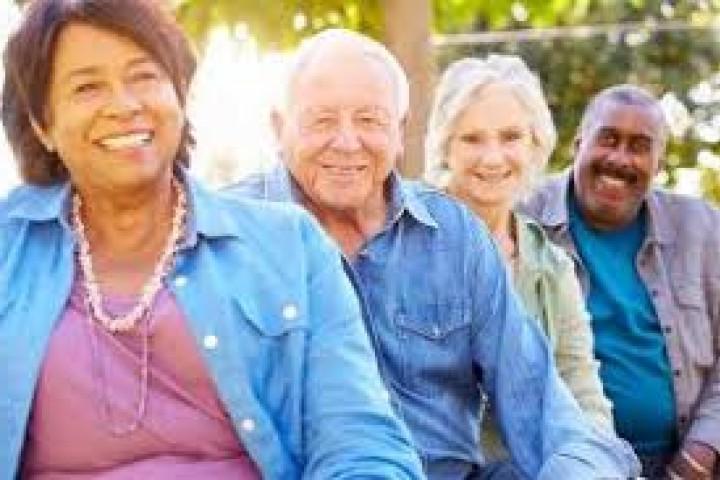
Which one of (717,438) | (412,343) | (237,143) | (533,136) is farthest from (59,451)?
(237,143)

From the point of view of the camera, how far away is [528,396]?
3.12 metres

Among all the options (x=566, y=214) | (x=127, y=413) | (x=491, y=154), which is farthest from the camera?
(x=566, y=214)

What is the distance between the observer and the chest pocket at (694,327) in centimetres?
415

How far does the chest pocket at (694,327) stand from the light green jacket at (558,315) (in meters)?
0.56

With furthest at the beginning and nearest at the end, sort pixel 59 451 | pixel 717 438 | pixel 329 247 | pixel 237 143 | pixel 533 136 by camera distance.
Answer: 1. pixel 237 143
2. pixel 717 438
3. pixel 533 136
4. pixel 329 247
5. pixel 59 451

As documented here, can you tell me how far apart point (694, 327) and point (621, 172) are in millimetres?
428

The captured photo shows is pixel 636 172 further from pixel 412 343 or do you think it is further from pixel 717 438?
pixel 412 343

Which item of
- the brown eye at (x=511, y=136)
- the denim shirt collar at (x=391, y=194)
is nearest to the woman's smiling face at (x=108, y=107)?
the denim shirt collar at (x=391, y=194)

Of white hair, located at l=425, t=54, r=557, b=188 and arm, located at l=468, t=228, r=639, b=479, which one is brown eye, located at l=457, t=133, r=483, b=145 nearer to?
white hair, located at l=425, t=54, r=557, b=188

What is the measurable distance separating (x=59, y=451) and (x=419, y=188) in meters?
0.97

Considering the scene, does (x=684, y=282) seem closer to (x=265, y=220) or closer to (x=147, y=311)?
(x=265, y=220)

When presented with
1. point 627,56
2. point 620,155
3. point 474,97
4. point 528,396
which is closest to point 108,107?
point 528,396

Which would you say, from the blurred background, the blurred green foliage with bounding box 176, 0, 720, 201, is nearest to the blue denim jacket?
the blurred background

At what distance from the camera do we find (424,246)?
322 cm
